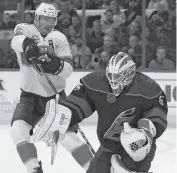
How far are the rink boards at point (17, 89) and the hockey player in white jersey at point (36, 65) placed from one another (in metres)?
2.38

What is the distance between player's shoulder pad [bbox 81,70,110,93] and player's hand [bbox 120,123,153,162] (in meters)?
0.34

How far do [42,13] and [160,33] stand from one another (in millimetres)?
2888

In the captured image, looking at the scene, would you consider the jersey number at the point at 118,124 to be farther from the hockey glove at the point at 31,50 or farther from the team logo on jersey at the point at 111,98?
the hockey glove at the point at 31,50

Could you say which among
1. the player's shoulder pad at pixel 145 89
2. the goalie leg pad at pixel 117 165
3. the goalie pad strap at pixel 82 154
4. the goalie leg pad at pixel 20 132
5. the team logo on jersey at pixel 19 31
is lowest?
the goalie pad strap at pixel 82 154

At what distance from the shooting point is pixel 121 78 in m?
2.46

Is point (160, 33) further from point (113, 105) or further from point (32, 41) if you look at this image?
point (113, 105)

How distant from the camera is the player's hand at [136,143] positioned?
2.19 m

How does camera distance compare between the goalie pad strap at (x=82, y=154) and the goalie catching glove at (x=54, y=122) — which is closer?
the goalie catching glove at (x=54, y=122)

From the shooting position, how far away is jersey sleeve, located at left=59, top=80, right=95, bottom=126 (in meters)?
2.59

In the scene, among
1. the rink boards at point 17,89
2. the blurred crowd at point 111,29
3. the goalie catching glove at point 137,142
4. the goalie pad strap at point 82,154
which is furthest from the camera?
the blurred crowd at point 111,29

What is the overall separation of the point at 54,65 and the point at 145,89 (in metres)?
1.01

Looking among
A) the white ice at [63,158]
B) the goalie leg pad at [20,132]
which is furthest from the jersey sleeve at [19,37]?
the white ice at [63,158]

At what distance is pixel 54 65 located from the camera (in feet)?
11.1

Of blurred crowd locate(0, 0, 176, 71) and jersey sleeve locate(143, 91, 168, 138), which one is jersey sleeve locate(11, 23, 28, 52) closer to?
jersey sleeve locate(143, 91, 168, 138)
